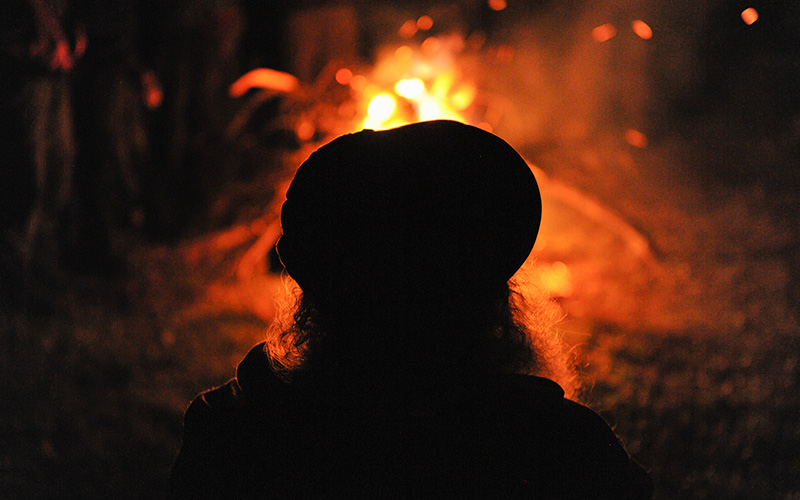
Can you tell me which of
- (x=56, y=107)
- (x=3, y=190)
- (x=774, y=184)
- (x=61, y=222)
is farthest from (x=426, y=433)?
(x=774, y=184)

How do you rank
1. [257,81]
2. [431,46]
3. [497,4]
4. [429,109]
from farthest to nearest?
[497,4] < [257,81] < [431,46] < [429,109]

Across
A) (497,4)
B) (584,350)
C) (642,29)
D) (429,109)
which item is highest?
(497,4)

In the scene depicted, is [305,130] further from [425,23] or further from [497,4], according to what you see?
[497,4]

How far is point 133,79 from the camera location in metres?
5.32

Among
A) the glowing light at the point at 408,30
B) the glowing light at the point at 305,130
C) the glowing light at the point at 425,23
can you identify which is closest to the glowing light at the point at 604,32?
the glowing light at the point at 425,23

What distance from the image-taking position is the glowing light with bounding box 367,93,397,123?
15.0ft

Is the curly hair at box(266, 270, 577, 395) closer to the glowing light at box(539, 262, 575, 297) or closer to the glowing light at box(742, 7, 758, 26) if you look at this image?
the glowing light at box(539, 262, 575, 297)

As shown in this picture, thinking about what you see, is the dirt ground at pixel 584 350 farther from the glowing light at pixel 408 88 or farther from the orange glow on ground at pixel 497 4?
the orange glow on ground at pixel 497 4

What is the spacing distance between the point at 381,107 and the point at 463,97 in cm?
73

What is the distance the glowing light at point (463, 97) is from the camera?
4668 millimetres

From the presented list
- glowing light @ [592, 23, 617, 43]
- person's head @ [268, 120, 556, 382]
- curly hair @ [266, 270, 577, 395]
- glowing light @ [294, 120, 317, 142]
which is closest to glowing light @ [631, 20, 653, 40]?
glowing light @ [592, 23, 617, 43]

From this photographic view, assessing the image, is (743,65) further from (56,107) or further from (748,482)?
(56,107)

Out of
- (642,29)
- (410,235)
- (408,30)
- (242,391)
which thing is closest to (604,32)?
(642,29)

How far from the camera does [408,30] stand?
891 centimetres
